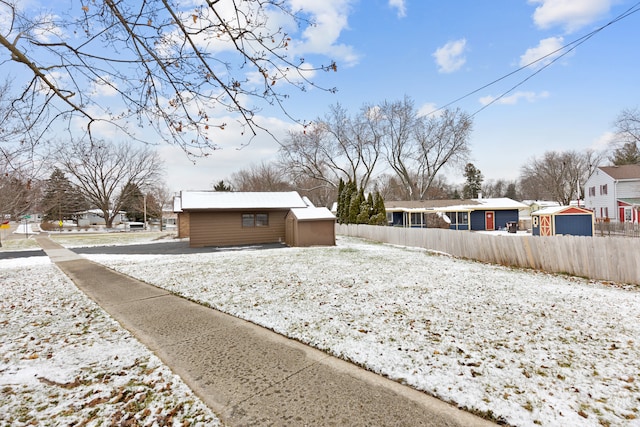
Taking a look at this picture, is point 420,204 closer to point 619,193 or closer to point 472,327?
point 619,193

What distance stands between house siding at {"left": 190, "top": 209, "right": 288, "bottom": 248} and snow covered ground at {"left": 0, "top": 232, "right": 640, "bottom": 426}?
28.6 feet

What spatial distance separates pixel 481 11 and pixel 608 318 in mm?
8752

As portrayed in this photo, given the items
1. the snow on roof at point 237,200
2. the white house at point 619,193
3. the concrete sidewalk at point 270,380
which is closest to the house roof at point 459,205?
the white house at point 619,193

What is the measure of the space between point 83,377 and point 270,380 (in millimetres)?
1930

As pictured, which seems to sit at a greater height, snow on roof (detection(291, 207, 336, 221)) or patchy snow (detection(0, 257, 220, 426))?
snow on roof (detection(291, 207, 336, 221))

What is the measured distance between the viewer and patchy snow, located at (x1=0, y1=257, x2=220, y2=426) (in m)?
2.56

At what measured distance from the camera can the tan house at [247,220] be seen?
17062 mm

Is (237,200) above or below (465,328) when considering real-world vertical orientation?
above

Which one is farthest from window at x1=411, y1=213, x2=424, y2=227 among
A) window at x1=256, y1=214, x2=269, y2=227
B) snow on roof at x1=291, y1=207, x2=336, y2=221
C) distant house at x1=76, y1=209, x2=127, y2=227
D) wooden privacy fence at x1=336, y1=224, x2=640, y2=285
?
distant house at x1=76, y1=209, x2=127, y2=227

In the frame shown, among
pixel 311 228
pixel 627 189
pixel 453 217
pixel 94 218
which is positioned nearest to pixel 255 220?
pixel 311 228

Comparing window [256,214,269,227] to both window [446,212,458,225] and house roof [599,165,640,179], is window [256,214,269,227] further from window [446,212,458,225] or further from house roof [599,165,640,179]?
house roof [599,165,640,179]

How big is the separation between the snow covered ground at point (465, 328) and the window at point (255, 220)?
31.4 ft

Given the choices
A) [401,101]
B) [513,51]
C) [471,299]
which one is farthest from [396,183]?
[471,299]

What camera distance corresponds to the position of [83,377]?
319cm
